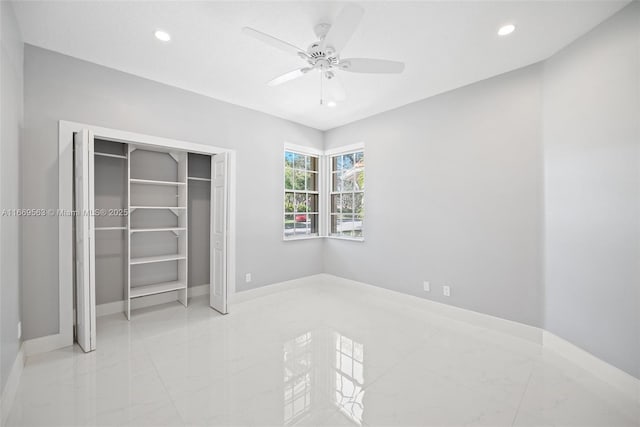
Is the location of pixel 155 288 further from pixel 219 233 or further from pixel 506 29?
pixel 506 29

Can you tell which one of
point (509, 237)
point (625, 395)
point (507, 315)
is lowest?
point (625, 395)

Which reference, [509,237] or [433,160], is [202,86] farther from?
[509,237]

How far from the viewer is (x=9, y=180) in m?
2.04

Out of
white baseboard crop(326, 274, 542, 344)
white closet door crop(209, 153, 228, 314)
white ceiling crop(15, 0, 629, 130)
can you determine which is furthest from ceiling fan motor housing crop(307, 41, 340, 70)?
white baseboard crop(326, 274, 542, 344)

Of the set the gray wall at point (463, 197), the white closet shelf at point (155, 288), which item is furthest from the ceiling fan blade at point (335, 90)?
the white closet shelf at point (155, 288)

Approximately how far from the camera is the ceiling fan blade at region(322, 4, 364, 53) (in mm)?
1590

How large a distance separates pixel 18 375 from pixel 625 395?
4541mm

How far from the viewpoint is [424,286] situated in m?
3.70

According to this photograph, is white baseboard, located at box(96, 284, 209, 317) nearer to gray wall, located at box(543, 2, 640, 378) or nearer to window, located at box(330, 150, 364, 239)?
window, located at box(330, 150, 364, 239)

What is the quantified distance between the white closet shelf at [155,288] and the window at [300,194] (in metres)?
1.77

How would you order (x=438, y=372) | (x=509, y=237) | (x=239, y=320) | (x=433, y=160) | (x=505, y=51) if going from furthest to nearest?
(x=433, y=160) < (x=239, y=320) < (x=509, y=237) < (x=505, y=51) < (x=438, y=372)

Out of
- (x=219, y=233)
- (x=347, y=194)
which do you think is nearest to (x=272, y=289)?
(x=219, y=233)

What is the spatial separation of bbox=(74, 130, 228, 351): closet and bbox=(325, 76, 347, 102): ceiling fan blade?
156cm

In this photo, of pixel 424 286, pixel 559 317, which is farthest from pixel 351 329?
pixel 559 317
